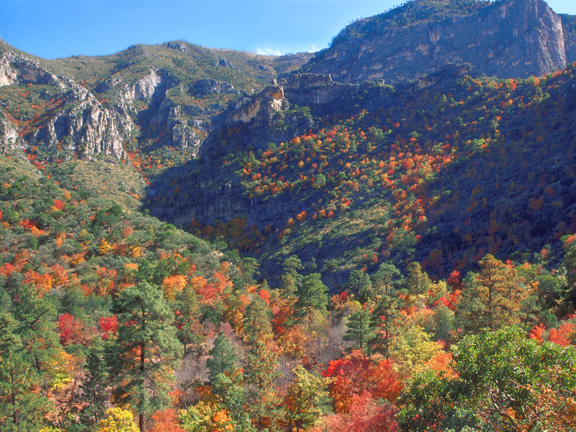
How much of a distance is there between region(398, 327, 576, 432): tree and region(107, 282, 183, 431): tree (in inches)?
411

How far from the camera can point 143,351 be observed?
16938 mm

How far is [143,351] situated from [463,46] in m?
186

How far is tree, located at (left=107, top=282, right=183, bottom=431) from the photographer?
1623 centimetres

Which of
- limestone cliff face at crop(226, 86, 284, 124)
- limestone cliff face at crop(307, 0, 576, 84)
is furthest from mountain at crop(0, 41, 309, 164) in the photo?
limestone cliff face at crop(307, 0, 576, 84)

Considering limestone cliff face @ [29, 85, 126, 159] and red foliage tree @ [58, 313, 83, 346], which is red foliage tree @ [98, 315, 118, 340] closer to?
red foliage tree @ [58, 313, 83, 346]

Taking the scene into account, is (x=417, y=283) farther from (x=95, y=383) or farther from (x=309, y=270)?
(x=95, y=383)

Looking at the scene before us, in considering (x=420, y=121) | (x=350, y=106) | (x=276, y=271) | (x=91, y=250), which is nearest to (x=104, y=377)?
(x=91, y=250)

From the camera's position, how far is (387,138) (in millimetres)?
101625

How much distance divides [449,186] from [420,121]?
111 ft

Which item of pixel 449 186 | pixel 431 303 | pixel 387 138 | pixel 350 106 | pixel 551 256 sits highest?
pixel 350 106

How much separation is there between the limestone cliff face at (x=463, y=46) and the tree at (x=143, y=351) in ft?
550

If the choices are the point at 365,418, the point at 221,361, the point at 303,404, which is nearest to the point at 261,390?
the point at 303,404

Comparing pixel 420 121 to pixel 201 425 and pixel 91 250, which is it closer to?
pixel 91 250

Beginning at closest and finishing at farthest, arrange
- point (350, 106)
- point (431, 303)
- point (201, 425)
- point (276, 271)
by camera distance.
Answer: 1. point (201, 425)
2. point (431, 303)
3. point (276, 271)
4. point (350, 106)
